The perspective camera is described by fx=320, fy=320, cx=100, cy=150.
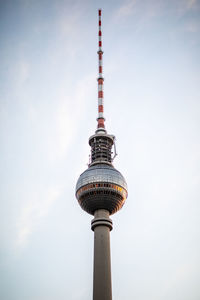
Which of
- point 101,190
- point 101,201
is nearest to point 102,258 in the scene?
point 101,201

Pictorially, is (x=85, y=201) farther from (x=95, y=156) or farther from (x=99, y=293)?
(x=99, y=293)

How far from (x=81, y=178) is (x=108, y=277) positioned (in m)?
20.8

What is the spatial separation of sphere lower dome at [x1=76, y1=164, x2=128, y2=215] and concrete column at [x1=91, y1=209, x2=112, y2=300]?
6.53 ft

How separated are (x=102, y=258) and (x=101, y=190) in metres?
13.2

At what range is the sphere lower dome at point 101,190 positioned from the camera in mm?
65188

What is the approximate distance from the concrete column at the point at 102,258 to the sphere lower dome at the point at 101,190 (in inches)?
78.3

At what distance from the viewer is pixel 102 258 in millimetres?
59500

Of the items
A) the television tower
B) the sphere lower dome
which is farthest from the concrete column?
the sphere lower dome

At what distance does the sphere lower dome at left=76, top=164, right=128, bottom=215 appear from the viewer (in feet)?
214

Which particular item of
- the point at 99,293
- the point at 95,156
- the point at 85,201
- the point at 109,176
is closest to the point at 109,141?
the point at 95,156

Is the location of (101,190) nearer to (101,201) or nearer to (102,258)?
(101,201)

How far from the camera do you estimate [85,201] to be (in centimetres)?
6619

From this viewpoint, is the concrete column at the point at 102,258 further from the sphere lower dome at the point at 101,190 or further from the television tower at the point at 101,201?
the sphere lower dome at the point at 101,190

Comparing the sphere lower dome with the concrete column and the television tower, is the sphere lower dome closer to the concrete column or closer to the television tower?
the television tower
